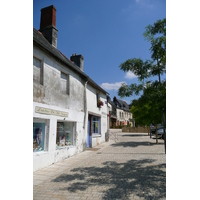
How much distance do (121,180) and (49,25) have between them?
912 centimetres

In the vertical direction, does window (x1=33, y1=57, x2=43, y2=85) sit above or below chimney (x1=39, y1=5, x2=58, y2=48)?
below

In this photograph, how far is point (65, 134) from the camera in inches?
350

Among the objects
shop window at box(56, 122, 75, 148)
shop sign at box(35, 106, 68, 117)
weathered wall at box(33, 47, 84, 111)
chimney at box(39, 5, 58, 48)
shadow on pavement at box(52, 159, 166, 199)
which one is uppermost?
chimney at box(39, 5, 58, 48)

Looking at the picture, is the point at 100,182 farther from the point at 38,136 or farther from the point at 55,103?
the point at 55,103

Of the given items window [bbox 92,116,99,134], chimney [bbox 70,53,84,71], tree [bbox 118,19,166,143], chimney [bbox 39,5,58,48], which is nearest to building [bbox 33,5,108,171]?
chimney [bbox 39,5,58,48]

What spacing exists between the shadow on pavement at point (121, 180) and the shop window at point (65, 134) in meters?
2.15

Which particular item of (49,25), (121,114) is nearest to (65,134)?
(49,25)

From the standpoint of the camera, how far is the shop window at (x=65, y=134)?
8.23m

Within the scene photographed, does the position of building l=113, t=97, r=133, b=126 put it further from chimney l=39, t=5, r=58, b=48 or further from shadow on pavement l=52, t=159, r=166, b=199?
shadow on pavement l=52, t=159, r=166, b=199

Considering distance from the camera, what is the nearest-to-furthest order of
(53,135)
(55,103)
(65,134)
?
1. (53,135)
2. (55,103)
3. (65,134)

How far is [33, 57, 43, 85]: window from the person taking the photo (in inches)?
257

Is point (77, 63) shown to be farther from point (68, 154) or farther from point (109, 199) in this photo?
point (109, 199)

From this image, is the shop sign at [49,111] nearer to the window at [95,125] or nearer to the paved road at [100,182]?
the paved road at [100,182]

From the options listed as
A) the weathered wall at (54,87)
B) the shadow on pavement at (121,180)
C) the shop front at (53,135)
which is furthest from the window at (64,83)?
the shadow on pavement at (121,180)
